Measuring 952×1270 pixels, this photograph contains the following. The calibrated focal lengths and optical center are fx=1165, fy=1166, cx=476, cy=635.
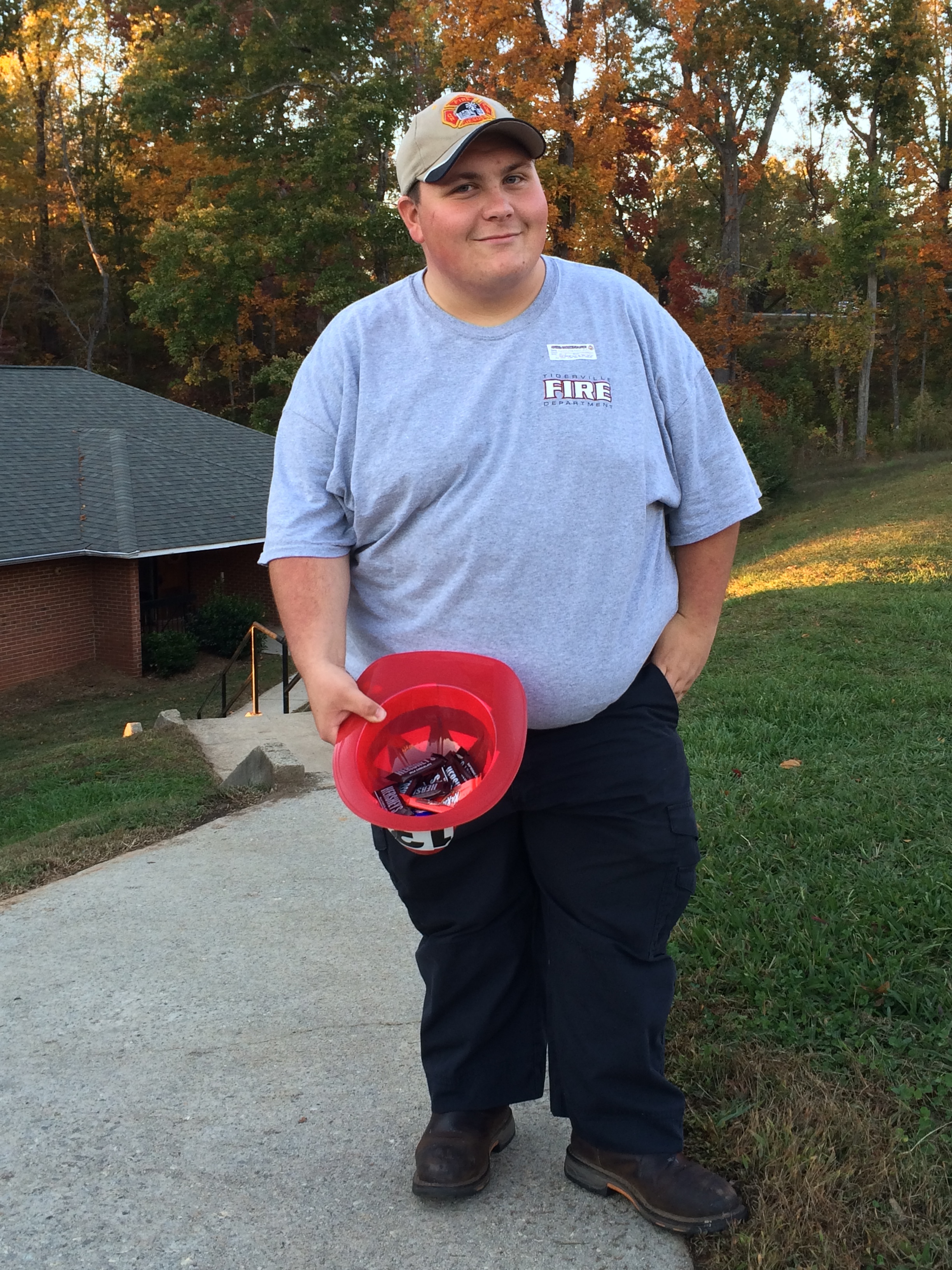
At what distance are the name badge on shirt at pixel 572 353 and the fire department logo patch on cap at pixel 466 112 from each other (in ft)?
1.41

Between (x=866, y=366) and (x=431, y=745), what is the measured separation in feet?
102

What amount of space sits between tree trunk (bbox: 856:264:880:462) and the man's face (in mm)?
27955

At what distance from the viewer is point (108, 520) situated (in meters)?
21.3

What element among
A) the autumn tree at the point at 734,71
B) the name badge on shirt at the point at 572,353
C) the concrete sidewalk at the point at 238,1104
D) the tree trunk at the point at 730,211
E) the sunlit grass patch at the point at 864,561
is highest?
the autumn tree at the point at 734,71

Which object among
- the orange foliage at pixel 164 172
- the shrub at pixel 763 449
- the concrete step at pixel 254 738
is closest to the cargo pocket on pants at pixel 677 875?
the concrete step at pixel 254 738

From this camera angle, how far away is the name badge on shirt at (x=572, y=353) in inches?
87.7

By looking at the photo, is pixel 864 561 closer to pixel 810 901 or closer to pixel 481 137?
pixel 810 901

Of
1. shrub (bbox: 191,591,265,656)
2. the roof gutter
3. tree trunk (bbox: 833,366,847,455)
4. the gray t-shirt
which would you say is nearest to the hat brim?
the gray t-shirt

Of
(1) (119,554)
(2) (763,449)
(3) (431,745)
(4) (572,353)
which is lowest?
(1) (119,554)

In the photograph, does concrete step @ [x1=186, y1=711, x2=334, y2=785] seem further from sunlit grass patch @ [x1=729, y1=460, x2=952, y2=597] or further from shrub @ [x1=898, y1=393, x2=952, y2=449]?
shrub @ [x1=898, y1=393, x2=952, y2=449]

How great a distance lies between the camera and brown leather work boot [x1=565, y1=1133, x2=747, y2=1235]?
7.54 ft

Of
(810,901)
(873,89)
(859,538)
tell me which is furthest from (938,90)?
(810,901)

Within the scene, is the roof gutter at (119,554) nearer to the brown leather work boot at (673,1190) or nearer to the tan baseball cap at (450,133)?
the tan baseball cap at (450,133)

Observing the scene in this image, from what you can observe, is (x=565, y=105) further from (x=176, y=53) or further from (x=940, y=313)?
(x=940, y=313)
